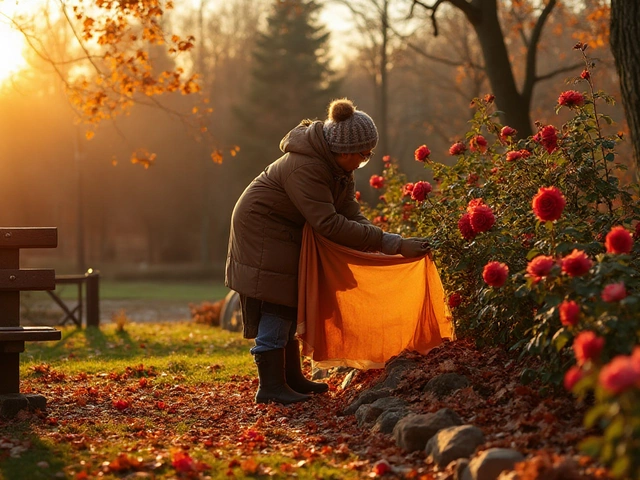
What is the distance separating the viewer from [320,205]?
232 inches

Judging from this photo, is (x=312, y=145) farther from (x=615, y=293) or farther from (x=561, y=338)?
(x=615, y=293)

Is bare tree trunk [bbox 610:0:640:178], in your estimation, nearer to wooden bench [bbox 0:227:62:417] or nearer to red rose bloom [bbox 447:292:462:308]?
red rose bloom [bbox 447:292:462:308]

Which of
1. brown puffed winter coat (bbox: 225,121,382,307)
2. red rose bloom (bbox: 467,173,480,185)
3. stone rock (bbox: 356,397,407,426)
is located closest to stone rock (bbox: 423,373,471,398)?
stone rock (bbox: 356,397,407,426)

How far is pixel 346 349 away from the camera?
6449mm

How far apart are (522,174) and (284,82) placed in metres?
32.7

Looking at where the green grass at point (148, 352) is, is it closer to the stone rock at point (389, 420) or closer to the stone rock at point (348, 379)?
the stone rock at point (348, 379)

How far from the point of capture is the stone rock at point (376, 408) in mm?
5285

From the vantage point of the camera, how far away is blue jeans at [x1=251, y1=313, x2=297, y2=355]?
243 inches

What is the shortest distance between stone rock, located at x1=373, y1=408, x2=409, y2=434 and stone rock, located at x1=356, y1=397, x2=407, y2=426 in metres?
Result: 0.12

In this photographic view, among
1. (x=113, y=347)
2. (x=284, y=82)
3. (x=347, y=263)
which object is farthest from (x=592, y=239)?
(x=284, y=82)

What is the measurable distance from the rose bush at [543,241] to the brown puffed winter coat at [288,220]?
678mm

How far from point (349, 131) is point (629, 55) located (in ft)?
10.7

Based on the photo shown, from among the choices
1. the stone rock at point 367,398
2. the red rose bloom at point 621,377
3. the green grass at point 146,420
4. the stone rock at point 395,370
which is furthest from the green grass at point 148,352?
the red rose bloom at point 621,377

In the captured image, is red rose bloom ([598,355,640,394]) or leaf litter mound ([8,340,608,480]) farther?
leaf litter mound ([8,340,608,480])
